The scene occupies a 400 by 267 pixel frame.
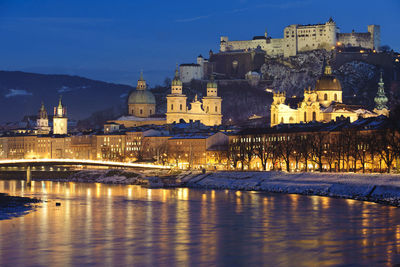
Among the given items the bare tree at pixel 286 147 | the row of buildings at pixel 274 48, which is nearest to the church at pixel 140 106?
the row of buildings at pixel 274 48

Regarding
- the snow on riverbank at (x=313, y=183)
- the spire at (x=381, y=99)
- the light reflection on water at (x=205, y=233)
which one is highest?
the spire at (x=381, y=99)

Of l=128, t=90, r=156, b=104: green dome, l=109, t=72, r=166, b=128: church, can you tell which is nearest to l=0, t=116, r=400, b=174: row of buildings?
l=109, t=72, r=166, b=128: church

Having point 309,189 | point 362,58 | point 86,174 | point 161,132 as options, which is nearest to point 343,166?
point 309,189

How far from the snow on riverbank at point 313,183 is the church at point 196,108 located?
56.1m

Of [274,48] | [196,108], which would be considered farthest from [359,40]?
[196,108]

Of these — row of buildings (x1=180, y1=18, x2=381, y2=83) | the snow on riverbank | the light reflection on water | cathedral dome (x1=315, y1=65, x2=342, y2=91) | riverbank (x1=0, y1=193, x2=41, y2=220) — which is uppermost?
row of buildings (x1=180, y1=18, x2=381, y2=83)

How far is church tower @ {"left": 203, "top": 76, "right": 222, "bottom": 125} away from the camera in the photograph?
12900cm

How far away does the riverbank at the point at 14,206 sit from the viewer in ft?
138

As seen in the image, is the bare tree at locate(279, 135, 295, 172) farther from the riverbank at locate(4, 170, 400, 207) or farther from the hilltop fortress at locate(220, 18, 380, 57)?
the hilltop fortress at locate(220, 18, 380, 57)

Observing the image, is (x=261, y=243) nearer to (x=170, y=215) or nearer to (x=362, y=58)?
(x=170, y=215)

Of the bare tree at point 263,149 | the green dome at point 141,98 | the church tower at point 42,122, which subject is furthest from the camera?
the church tower at point 42,122

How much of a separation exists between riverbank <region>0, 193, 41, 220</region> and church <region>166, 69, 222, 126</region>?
7745 cm

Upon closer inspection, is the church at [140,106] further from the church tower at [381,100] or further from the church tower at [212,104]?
Answer: the church tower at [381,100]

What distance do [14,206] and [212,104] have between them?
84934 millimetres
